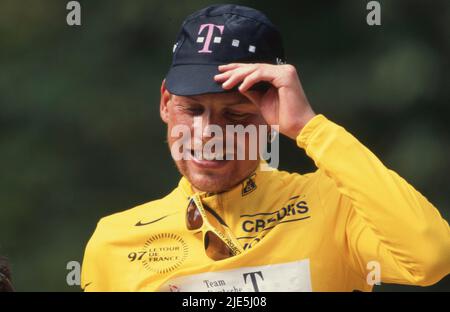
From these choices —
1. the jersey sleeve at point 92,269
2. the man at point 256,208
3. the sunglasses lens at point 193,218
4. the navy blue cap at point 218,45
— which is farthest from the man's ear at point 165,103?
the jersey sleeve at point 92,269

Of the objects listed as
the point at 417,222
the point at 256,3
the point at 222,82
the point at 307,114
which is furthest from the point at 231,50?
the point at 256,3

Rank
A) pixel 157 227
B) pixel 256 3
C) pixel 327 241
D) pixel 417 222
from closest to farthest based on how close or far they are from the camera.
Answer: pixel 417 222 < pixel 327 241 < pixel 157 227 < pixel 256 3

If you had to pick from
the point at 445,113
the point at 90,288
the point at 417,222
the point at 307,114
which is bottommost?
the point at 445,113

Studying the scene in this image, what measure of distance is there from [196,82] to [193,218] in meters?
0.38

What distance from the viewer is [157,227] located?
10.1 feet

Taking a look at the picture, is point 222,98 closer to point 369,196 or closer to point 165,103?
point 165,103

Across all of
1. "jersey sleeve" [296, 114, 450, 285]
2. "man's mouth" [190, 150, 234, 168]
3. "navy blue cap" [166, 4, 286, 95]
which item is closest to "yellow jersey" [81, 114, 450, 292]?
"jersey sleeve" [296, 114, 450, 285]

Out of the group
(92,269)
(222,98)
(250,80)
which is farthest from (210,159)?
(92,269)

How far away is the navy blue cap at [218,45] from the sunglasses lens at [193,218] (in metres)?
0.32

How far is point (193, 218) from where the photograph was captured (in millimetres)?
3020

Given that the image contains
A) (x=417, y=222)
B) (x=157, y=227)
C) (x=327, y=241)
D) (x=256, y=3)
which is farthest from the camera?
(x=256, y=3)

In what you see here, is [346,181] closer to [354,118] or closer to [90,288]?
[90,288]

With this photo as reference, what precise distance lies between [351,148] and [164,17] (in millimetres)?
3746

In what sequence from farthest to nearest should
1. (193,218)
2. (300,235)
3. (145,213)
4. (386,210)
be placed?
(145,213), (193,218), (300,235), (386,210)
